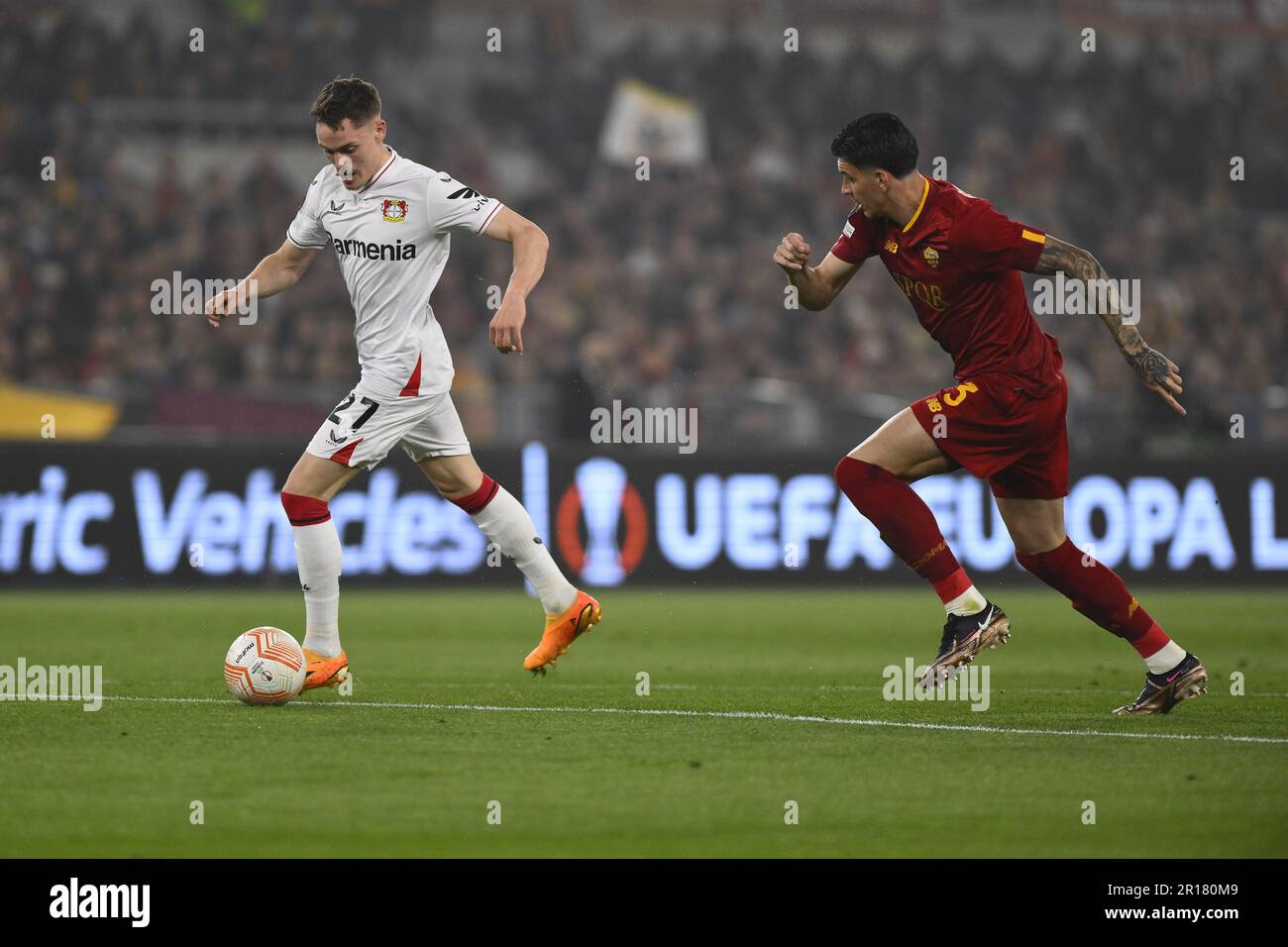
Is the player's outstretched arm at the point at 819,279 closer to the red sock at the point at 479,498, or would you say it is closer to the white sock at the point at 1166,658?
the red sock at the point at 479,498

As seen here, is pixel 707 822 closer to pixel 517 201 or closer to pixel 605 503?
pixel 605 503

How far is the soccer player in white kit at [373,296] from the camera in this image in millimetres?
7621

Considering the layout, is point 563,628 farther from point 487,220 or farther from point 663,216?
point 663,216

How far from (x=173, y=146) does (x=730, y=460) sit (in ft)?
32.4

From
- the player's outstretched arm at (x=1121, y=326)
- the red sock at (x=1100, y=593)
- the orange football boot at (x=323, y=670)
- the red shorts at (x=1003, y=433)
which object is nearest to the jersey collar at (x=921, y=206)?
the player's outstretched arm at (x=1121, y=326)

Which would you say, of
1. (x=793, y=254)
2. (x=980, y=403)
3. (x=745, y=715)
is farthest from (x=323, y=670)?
(x=980, y=403)

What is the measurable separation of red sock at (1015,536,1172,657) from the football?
3.00 metres

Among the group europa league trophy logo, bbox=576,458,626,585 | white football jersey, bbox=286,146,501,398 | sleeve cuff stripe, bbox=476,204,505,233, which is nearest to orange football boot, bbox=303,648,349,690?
white football jersey, bbox=286,146,501,398

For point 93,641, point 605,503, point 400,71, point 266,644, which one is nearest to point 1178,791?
point 266,644

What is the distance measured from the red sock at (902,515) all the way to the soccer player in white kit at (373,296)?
59.9 inches

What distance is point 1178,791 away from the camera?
18.4ft

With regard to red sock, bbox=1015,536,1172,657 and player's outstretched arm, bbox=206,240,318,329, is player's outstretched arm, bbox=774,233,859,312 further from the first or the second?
player's outstretched arm, bbox=206,240,318,329

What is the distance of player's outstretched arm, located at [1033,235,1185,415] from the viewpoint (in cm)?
720
